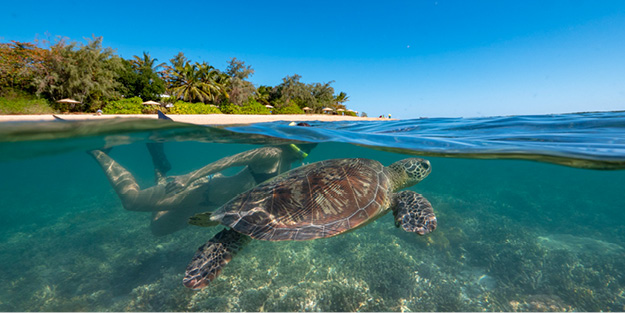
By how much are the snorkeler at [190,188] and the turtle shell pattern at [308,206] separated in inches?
117

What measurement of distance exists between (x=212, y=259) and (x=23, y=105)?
89.7ft

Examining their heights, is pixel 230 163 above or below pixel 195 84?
below

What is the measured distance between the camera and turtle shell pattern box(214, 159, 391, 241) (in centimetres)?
361

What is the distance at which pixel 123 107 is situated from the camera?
21734mm

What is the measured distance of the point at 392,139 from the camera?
337 inches

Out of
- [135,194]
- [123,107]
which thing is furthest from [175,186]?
[123,107]

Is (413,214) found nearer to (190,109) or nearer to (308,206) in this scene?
(308,206)

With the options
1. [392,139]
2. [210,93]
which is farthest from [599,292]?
[210,93]

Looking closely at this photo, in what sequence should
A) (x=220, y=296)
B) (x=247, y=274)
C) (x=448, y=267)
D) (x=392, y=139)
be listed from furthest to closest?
1. (x=392, y=139)
2. (x=448, y=267)
3. (x=247, y=274)
4. (x=220, y=296)

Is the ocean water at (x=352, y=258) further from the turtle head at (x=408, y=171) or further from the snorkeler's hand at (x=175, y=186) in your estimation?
the turtle head at (x=408, y=171)

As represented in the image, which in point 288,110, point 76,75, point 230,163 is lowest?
point 230,163

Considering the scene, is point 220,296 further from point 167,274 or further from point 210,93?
point 210,93

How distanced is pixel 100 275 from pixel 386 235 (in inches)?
332

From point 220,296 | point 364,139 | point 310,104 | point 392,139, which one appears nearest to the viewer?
point 220,296
